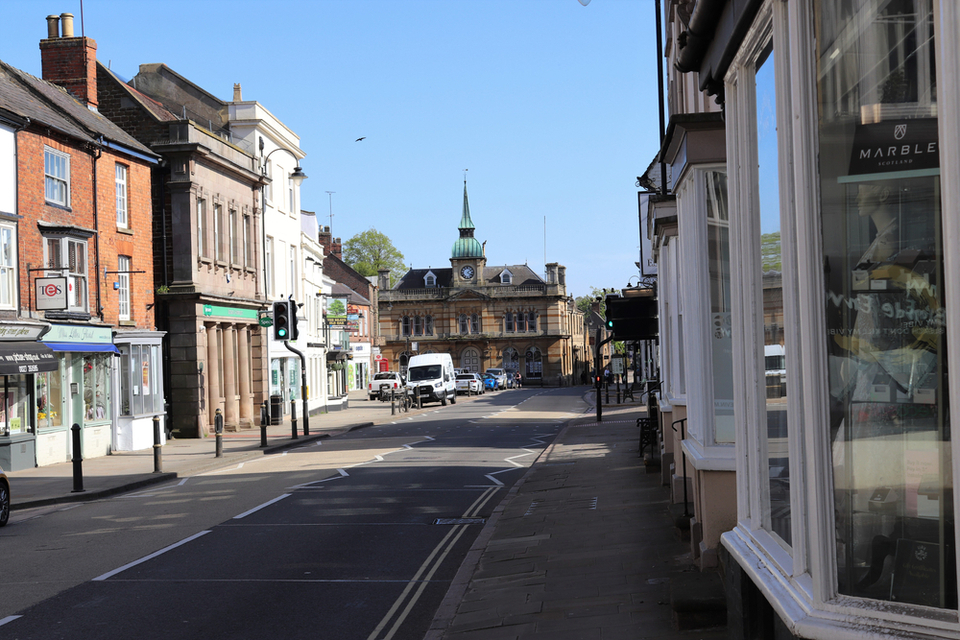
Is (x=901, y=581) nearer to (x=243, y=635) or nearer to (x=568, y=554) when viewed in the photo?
(x=243, y=635)

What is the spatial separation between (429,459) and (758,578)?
17.7 metres

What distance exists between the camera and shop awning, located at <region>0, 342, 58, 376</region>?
65.9 feet

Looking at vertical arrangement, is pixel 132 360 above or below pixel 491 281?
below

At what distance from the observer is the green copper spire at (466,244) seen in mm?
115500

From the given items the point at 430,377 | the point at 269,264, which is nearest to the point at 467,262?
the point at 430,377

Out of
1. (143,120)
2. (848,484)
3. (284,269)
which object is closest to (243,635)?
(848,484)

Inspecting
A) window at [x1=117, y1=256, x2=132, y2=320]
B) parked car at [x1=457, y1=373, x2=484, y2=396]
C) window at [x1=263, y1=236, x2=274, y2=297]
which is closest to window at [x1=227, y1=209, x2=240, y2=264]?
window at [x1=263, y1=236, x2=274, y2=297]

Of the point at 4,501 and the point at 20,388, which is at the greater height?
the point at 20,388

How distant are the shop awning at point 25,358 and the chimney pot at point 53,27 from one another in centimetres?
1230

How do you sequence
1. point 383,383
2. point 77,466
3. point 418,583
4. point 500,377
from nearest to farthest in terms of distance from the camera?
1. point 418,583
2. point 77,466
3. point 383,383
4. point 500,377

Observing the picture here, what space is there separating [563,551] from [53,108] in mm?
21516

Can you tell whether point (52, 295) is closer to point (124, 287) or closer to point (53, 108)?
point (124, 287)

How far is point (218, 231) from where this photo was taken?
34.2 meters

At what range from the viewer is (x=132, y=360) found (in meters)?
27.4
